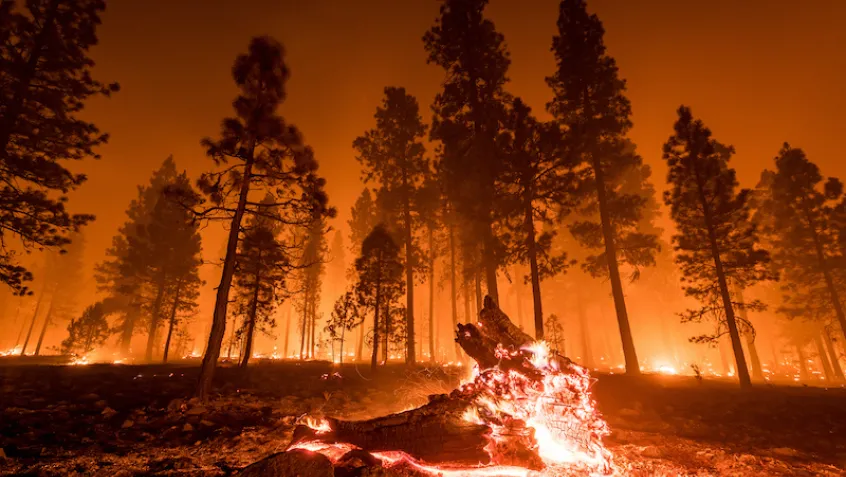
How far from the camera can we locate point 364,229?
125ft

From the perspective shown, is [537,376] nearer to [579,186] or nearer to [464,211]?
[464,211]

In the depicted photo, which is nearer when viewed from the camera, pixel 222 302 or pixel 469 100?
pixel 222 302

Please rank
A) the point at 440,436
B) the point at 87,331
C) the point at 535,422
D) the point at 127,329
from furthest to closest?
the point at 127,329 → the point at 87,331 → the point at 535,422 → the point at 440,436

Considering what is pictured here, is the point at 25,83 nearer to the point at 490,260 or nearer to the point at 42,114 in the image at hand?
the point at 42,114

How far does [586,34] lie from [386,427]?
23.5 m

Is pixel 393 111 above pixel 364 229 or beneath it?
above

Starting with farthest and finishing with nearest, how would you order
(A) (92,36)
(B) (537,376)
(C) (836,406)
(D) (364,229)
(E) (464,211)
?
(D) (364,229), (E) (464,211), (A) (92,36), (C) (836,406), (B) (537,376)

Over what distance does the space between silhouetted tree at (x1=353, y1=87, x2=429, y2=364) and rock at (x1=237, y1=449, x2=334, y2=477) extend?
20850 millimetres

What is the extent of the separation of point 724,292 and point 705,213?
4114 millimetres

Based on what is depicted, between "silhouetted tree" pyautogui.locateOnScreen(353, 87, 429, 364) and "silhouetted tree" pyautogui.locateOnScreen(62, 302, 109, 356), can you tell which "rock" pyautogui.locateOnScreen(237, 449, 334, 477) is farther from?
"silhouetted tree" pyautogui.locateOnScreen(62, 302, 109, 356)

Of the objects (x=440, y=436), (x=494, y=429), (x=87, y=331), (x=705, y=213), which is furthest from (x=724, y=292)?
(x=87, y=331)

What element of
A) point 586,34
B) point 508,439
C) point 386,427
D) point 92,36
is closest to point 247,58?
point 92,36

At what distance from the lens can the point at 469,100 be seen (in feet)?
69.1

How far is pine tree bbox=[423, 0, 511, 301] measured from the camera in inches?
756
